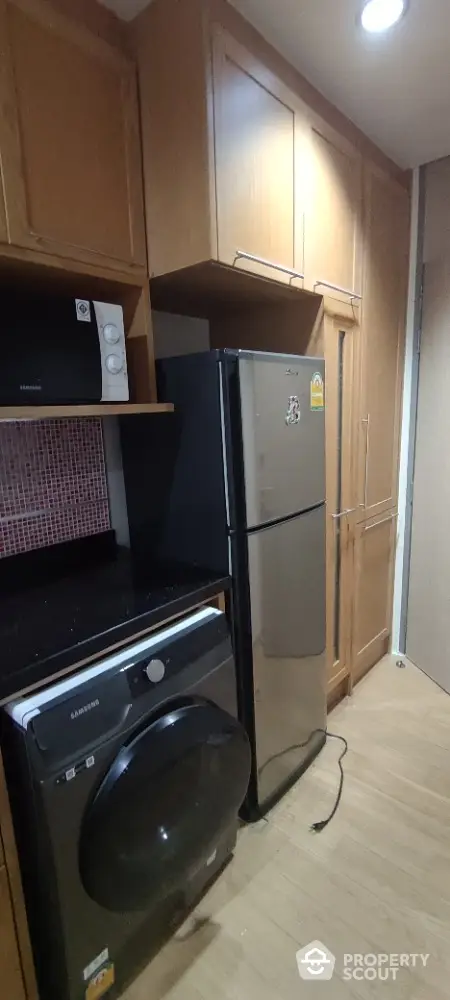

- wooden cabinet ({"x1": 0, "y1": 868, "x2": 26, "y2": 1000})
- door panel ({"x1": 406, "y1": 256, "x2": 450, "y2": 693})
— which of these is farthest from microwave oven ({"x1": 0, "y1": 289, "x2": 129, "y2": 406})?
door panel ({"x1": 406, "y1": 256, "x2": 450, "y2": 693})

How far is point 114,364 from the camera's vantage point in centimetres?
126

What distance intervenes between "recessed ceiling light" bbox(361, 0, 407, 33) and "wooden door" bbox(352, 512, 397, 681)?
64.5 inches

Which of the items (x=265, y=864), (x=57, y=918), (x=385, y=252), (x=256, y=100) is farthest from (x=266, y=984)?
(x=385, y=252)

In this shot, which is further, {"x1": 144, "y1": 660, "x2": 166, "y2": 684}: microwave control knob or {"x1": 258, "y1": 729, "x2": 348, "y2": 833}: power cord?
{"x1": 258, "y1": 729, "x2": 348, "y2": 833}: power cord

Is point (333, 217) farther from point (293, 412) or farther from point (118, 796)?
point (118, 796)

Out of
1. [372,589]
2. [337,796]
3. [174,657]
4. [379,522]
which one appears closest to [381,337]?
[379,522]

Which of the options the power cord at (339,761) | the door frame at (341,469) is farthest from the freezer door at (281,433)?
the power cord at (339,761)

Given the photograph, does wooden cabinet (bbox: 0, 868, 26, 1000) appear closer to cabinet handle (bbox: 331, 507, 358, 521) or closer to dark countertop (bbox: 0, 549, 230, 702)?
dark countertop (bbox: 0, 549, 230, 702)

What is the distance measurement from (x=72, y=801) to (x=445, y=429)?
2.05 meters

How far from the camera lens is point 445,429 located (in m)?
2.21

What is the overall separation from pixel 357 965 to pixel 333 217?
2.23m

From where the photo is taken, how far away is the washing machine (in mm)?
897

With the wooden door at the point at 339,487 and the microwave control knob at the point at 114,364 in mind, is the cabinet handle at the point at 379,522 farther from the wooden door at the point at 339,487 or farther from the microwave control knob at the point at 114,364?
the microwave control knob at the point at 114,364

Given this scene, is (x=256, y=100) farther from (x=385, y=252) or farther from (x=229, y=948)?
(x=229, y=948)
